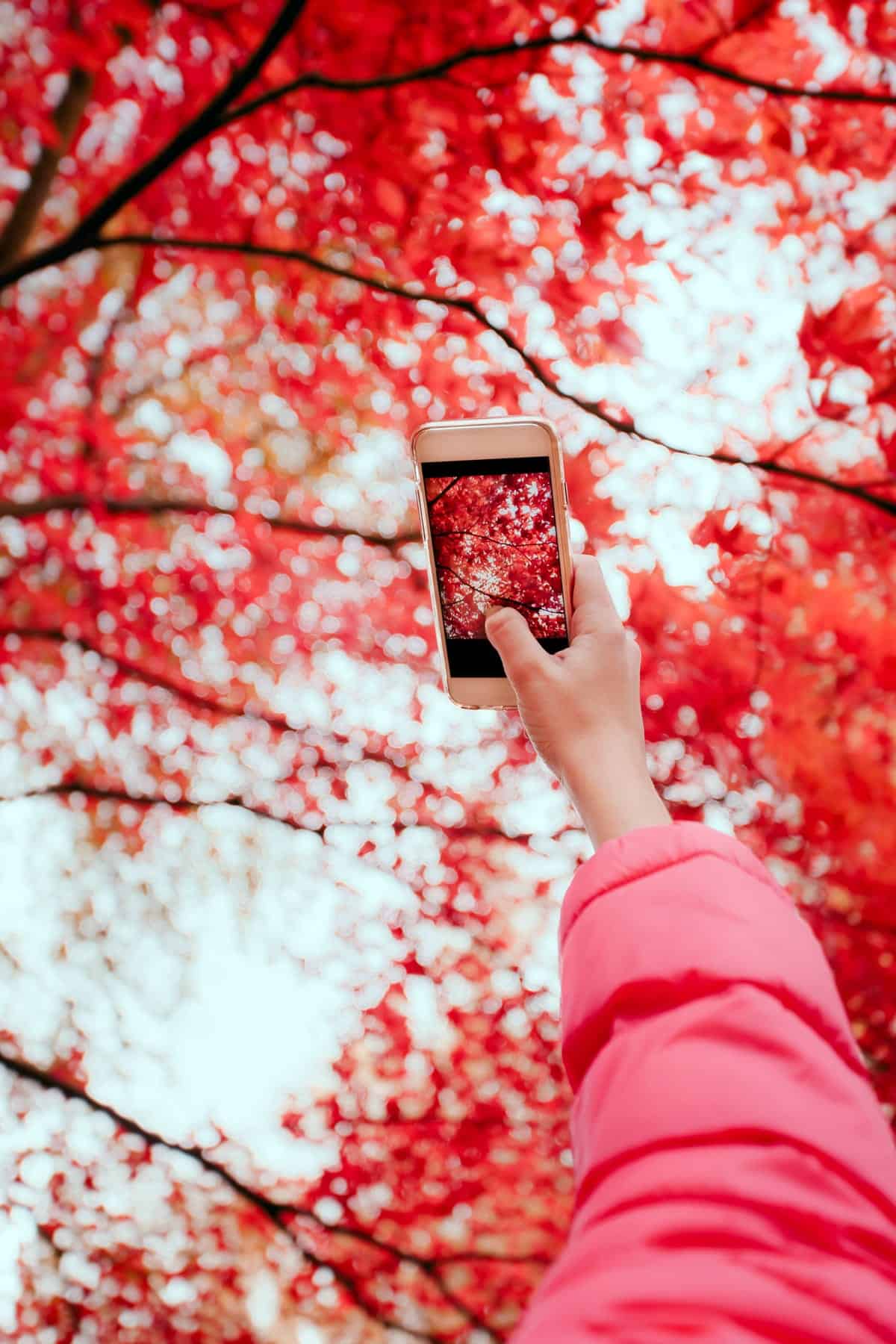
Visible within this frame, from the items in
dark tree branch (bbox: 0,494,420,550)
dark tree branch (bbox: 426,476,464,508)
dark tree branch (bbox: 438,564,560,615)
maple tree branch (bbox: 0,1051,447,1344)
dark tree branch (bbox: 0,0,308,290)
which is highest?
dark tree branch (bbox: 0,0,308,290)

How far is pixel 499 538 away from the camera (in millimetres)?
A: 1091

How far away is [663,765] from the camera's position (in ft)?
4.48

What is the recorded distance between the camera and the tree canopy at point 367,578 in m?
1.22

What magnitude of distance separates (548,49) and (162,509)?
1001mm

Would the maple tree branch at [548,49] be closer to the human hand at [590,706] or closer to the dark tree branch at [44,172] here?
the dark tree branch at [44,172]

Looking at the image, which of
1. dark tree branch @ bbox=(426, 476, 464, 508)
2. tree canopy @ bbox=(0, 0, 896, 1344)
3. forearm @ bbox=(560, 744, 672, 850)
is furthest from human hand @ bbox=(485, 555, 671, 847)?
tree canopy @ bbox=(0, 0, 896, 1344)

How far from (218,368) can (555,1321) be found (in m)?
1.40

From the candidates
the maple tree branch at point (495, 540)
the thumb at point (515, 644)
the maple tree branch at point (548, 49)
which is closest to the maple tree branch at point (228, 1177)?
the thumb at point (515, 644)

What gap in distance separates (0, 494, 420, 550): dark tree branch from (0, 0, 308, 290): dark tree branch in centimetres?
39

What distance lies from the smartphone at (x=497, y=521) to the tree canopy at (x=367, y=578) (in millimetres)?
262

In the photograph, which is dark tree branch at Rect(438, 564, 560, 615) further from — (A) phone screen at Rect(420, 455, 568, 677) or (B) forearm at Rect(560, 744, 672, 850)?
(B) forearm at Rect(560, 744, 672, 850)

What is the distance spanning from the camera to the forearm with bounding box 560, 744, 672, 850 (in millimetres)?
784

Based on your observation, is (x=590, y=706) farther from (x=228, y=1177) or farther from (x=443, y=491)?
(x=228, y=1177)

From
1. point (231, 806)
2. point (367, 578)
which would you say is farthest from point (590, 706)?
point (231, 806)
